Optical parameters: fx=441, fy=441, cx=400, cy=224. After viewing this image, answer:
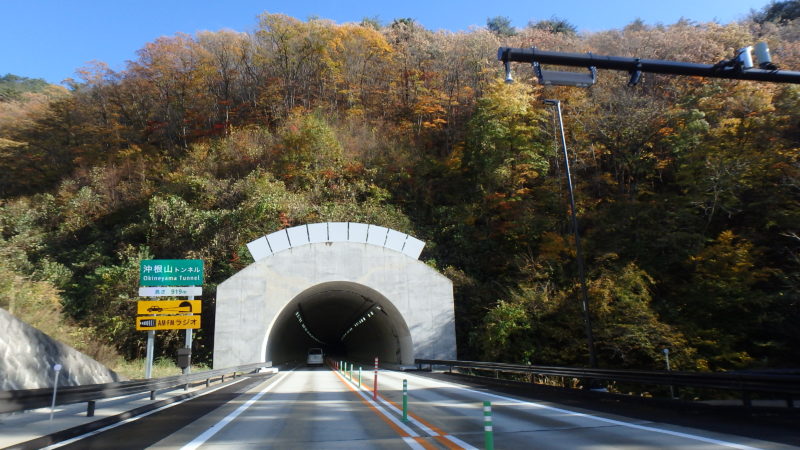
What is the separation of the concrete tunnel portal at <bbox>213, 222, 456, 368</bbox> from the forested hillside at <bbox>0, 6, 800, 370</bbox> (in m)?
2.63

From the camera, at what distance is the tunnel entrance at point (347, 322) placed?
91.5 feet

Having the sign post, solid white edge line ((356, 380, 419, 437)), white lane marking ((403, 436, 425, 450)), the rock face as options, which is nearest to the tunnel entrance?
the sign post

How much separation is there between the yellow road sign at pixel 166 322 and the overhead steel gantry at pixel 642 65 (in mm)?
17675

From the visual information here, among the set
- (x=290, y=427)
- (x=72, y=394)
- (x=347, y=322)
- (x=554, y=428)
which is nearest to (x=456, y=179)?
(x=347, y=322)

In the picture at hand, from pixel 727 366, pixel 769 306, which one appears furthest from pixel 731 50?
pixel 727 366

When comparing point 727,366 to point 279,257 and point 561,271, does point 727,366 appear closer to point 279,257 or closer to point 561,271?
point 561,271

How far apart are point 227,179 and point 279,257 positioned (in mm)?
13201

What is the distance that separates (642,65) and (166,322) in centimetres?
1976

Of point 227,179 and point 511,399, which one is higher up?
point 227,179

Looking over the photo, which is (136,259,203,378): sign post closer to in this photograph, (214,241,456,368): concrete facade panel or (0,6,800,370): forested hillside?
(0,6,800,370): forested hillside

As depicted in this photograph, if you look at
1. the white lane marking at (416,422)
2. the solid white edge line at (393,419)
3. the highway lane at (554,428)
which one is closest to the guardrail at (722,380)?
the highway lane at (554,428)

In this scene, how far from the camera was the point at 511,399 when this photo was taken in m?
11.9

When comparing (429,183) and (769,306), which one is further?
(429,183)

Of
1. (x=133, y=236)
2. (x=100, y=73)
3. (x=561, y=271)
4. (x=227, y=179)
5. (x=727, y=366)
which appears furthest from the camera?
(x=100, y=73)
